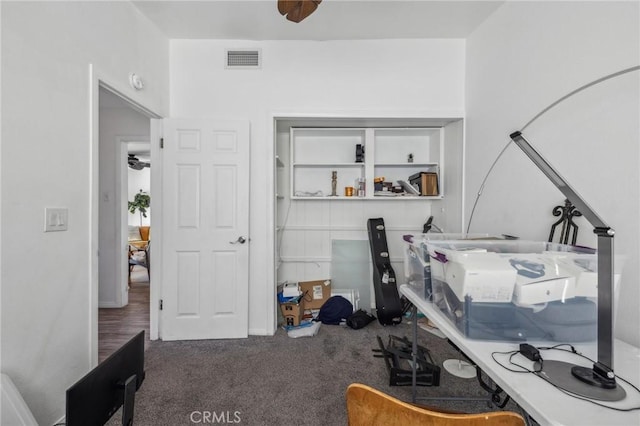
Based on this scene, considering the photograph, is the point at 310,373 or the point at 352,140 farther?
the point at 352,140

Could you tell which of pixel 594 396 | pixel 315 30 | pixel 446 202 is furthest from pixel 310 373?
pixel 315 30

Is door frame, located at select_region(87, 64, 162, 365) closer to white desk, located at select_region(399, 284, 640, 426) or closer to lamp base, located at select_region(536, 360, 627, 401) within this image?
white desk, located at select_region(399, 284, 640, 426)

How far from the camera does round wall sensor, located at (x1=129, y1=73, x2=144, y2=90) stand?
2337mm

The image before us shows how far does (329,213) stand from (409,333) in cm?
163

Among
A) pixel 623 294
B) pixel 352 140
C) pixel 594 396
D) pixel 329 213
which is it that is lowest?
pixel 594 396

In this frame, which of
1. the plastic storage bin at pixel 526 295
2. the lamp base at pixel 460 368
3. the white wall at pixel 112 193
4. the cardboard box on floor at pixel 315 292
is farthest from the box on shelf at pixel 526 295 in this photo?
the white wall at pixel 112 193

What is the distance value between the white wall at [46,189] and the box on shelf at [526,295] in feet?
6.92

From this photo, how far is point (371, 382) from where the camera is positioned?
208 cm

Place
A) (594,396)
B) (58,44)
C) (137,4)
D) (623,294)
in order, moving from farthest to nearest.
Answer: (137,4) → (58,44) → (623,294) → (594,396)

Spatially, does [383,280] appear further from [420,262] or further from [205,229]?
[205,229]

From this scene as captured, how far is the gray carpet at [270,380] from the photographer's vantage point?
1.79 m

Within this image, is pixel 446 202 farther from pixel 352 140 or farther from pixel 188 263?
pixel 188 263

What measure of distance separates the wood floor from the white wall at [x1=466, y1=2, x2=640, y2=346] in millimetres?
3543

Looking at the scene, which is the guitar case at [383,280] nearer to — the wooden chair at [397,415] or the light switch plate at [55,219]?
the wooden chair at [397,415]
